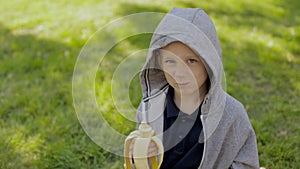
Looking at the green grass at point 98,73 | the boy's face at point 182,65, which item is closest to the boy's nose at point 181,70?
the boy's face at point 182,65

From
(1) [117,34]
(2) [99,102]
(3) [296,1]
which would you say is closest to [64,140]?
(2) [99,102]

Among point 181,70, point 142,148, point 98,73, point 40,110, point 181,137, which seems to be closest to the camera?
point 142,148

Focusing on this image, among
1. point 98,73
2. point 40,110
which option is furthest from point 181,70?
point 98,73

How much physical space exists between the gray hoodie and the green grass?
1.31 ft

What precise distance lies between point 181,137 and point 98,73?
1520 millimetres

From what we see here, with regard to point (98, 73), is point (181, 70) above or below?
above

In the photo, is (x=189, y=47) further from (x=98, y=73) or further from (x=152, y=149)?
(x=98, y=73)

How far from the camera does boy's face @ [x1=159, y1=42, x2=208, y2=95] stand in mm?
1604

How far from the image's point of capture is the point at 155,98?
192 cm

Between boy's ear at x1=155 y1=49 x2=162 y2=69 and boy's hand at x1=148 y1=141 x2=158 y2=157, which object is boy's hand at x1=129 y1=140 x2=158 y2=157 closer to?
boy's hand at x1=148 y1=141 x2=158 y2=157

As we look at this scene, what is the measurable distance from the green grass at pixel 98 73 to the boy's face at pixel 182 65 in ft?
1.75

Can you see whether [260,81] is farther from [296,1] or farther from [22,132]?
[296,1]

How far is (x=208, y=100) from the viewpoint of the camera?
172cm

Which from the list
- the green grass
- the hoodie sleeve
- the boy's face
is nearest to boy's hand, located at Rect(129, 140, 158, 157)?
the boy's face
